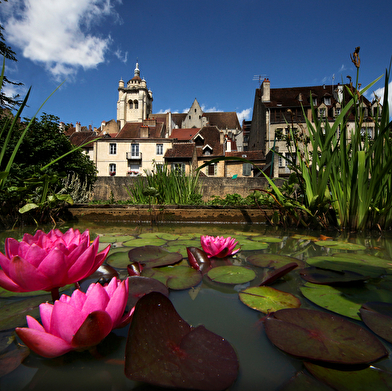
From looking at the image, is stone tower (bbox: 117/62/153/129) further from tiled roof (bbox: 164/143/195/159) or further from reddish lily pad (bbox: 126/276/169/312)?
reddish lily pad (bbox: 126/276/169/312)

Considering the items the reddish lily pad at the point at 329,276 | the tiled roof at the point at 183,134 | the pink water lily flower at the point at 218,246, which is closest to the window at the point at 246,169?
the tiled roof at the point at 183,134

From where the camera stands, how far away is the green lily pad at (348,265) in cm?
117

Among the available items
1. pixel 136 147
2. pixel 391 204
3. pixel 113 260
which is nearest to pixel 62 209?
pixel 113 260

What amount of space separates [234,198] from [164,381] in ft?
17.5

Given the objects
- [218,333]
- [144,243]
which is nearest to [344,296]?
[218,333]

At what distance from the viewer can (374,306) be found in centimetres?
80

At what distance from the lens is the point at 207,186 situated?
7.74 metres

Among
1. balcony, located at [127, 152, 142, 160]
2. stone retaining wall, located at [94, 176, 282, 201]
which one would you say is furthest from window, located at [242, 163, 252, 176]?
stone retaining wall, located at [94, 176, 282, 201]

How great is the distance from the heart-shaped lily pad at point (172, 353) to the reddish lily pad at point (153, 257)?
688 mm

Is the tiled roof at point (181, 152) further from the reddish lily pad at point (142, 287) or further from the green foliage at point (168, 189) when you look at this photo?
the reddish lily pad at point (142, 287)

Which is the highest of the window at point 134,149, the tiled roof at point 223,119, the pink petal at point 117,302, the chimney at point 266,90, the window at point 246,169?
the tiled roof at point 223,119

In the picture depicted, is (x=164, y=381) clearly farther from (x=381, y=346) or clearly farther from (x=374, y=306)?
(x=374, y=306)

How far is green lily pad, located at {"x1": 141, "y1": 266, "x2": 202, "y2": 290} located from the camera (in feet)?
3.34

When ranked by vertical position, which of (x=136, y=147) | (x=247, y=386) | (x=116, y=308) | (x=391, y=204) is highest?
(x=136, y=147)
